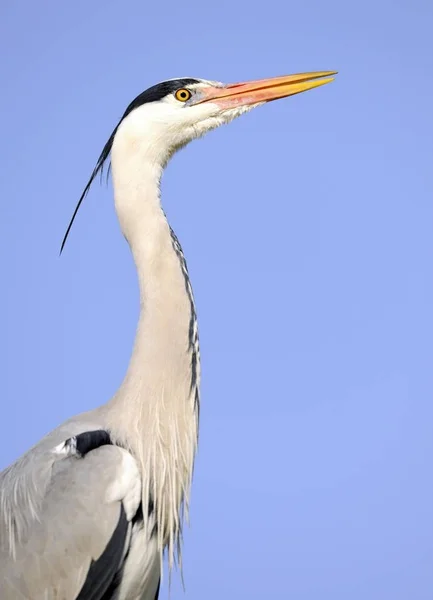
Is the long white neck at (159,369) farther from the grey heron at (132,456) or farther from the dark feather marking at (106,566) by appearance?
the dark feather marking at (106,566)

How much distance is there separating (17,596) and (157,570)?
0.54 metres

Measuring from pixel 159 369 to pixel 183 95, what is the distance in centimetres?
128

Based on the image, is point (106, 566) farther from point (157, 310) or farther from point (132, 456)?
point (157, 310)

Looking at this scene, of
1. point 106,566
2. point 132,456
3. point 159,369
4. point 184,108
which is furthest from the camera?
point 184,108

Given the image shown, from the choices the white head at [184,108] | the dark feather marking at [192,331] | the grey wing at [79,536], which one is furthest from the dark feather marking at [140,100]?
the grey wing at [79,536]

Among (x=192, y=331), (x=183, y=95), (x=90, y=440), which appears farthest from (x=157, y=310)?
(x=183, y=95)

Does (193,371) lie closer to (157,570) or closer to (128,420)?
(128,420)

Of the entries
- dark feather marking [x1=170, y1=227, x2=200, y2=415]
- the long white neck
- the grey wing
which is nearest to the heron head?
the long white neck

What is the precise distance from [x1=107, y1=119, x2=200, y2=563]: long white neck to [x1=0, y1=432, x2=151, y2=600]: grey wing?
0.14 metres

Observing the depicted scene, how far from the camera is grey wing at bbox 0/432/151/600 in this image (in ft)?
11.4

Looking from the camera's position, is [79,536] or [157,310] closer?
[79,536]

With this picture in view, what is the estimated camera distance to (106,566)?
137 inches

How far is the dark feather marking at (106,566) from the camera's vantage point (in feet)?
11.4

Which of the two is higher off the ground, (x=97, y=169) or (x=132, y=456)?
(x=97, y=169)
